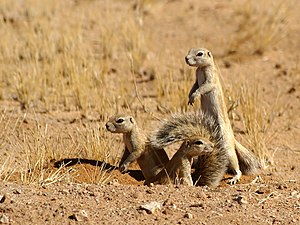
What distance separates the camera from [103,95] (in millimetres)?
10336

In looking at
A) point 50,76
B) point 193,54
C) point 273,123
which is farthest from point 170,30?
point 193,54

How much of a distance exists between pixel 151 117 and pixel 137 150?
8.36 ft

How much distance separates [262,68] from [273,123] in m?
2.93

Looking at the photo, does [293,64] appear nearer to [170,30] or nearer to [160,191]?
[170,30]

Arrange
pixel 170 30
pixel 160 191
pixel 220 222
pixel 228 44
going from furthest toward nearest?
pixel 170 30 → pixel 228 44 → pixel 160 191 → pixel 220 222

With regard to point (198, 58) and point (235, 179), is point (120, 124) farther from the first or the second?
point (235, 179)

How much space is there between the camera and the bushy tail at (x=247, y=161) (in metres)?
8.37

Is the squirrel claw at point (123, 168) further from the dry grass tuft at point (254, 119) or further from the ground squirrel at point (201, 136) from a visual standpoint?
the dry grass tuft at point (254, 119)

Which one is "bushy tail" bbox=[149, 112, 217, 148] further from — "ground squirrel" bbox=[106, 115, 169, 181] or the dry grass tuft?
the dry grass tuft

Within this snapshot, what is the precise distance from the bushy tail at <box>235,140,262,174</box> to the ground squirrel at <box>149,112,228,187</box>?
39cm

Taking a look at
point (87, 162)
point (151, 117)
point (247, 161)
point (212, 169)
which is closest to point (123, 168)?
point (87, 162)

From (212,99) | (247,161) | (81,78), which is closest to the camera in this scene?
(212,99)

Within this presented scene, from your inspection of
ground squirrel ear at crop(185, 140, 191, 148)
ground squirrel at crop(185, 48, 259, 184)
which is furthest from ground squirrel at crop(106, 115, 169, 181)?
ground squirrel at crop(185, 48, 259, 184)

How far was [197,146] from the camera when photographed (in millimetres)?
7555
